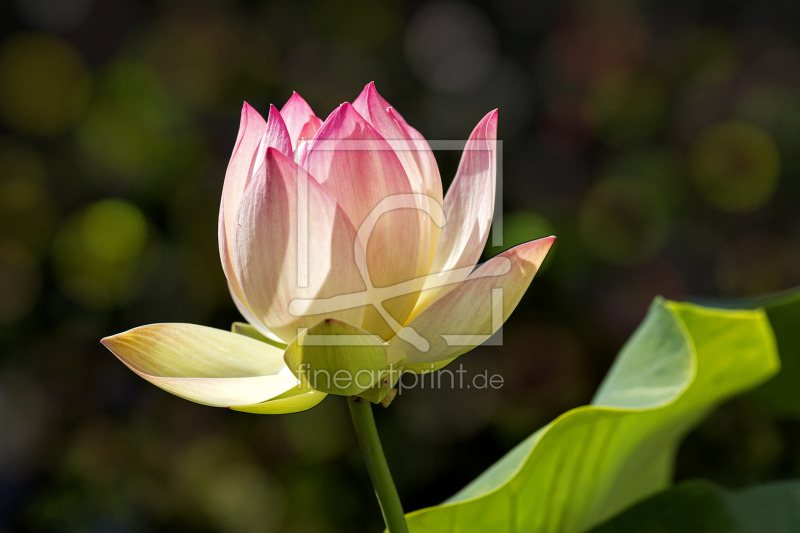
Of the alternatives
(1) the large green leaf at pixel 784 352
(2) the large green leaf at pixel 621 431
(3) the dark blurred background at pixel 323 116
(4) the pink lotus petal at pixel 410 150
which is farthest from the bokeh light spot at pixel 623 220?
(4) the pink lotus petal at pixel 410 150

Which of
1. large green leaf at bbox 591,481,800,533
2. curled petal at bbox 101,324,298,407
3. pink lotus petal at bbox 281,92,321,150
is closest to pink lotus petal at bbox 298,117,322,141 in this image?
pink lotus petal at bbox 281,92,321,150

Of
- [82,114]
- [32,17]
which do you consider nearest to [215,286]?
[82,114]

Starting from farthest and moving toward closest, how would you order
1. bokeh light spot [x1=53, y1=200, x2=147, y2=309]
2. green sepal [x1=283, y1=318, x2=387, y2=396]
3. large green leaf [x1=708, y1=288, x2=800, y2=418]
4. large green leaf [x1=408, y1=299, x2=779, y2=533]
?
bokeh light spot [x1=53, y1=200, x2=147, y2=309]
large green leaf [x1=708, y1=288, x2=800, y2=418]
large green leaf [x1=408, y1=299, x2=779, y2=533]
green sepal [x1=283, y1=318, x2=387, y2=396]

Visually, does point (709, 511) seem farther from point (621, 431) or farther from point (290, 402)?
point (290, 402)

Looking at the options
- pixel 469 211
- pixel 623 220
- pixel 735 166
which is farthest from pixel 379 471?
pixel 735 166

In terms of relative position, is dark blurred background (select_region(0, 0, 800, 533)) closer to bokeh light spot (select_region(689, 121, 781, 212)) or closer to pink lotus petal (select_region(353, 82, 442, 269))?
bokeh light spot (select_region(689, 121, 781, 212))

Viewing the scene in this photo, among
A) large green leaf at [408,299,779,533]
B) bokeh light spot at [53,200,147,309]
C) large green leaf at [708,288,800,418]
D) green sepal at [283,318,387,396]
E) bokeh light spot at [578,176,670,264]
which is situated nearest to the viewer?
green sepal at [283,318,387,396]

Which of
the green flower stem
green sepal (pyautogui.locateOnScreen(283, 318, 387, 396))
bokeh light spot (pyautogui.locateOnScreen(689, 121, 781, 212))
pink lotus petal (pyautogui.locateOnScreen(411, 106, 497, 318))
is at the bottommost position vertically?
the green flower stem

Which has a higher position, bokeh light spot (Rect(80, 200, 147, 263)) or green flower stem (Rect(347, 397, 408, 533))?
bokeh light spot (Rect(80, 200, 147, 263))
